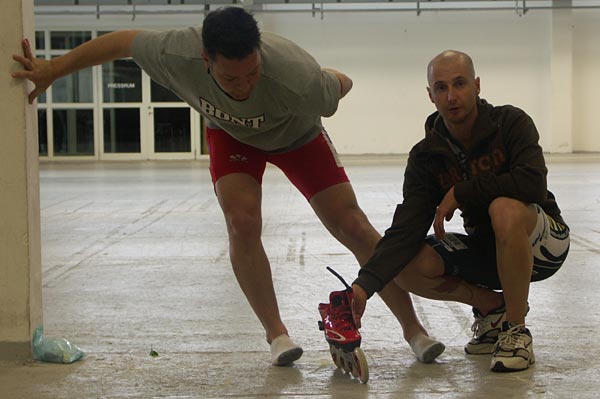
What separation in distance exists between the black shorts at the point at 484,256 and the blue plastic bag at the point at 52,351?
1435 mm

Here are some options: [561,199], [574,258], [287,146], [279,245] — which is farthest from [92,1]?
[287,146]

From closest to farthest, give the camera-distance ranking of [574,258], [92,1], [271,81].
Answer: [271,81], [574,258], [92,1]

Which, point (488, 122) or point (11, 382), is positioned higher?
point (488, 122)

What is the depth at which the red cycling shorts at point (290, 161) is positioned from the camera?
330cm

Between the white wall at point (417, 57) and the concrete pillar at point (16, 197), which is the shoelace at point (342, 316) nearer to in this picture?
the concrete pillar at point (16, 197)

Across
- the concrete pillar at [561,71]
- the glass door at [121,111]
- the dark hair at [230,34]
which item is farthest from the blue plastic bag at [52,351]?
the concrete pillar at [561,71]

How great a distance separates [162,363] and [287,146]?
961 mm

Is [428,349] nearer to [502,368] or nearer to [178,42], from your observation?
[502,368]

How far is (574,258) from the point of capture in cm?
590

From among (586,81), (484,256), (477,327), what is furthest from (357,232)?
(586,81)

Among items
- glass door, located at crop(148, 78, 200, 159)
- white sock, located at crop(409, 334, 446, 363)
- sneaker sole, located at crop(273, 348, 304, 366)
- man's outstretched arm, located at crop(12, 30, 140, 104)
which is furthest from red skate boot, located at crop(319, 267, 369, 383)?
glass door, located at crop(148, 78, 200, 159)

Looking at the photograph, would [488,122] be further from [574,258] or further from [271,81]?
[574,258]

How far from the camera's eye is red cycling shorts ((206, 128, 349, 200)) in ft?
10.8

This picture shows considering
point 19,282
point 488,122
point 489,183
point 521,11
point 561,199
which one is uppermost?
point 521,11
